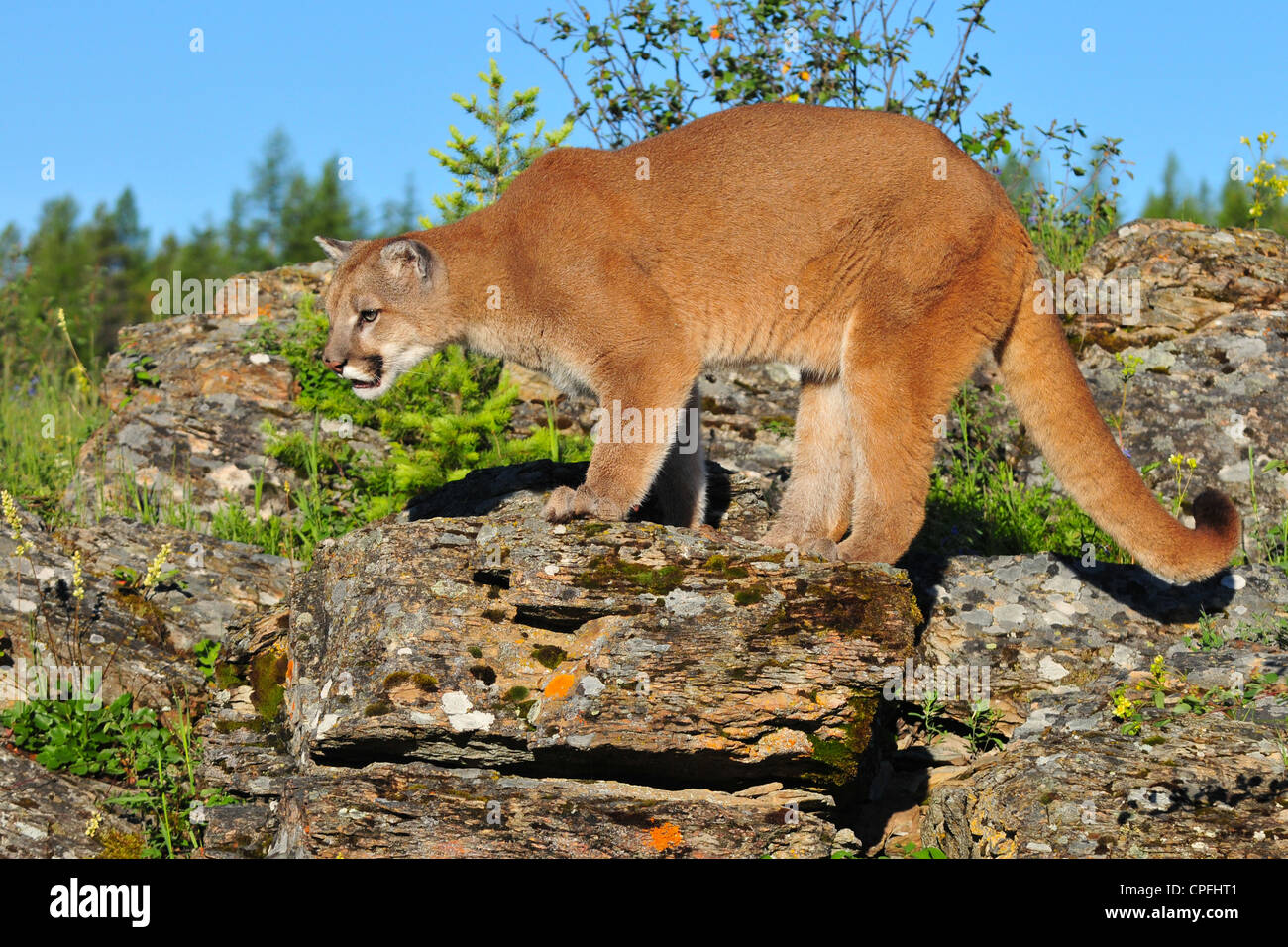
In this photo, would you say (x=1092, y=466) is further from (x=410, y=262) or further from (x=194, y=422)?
(x=194, y=422)

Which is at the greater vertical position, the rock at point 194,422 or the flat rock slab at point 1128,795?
the rock at point 194,422

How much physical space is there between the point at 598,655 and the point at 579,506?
1030mm

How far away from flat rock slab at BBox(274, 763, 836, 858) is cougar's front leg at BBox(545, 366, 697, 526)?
1.58 metres

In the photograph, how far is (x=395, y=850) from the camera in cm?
434

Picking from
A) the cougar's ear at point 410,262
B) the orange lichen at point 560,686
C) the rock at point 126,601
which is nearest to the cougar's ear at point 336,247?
the cougar's ear at point 410,262

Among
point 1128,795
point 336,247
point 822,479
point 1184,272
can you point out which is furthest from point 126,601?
point 1184,272

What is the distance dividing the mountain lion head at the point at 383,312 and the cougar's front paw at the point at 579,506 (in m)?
1.32

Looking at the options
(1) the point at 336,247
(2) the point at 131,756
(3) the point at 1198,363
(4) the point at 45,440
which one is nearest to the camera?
(2) the point at 131,756

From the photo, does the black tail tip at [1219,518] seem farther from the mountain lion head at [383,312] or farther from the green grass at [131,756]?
the green grass at [131,756]

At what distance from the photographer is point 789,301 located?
6.11 meters

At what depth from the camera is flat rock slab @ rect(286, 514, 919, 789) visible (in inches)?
181

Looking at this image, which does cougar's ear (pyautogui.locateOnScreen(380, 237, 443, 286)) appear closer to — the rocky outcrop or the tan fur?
the tan fur

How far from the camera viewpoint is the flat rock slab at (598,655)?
4598mm

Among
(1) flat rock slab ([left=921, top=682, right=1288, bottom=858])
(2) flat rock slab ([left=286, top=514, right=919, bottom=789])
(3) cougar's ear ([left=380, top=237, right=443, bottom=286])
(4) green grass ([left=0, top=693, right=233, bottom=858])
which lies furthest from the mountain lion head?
(1) flat rock slab ([left=921, top=682, right=1288, bottom=858])
